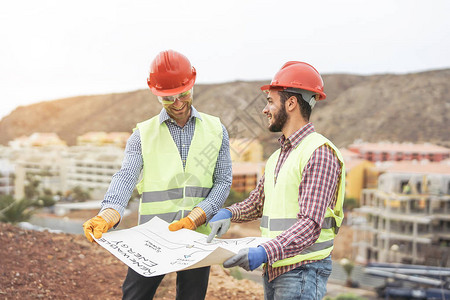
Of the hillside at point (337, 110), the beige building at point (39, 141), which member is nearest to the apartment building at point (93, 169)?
the hillside at point (337, 110)

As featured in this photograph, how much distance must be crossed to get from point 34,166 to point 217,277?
75.1 metres

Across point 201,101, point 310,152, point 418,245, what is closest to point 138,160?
point 310,152

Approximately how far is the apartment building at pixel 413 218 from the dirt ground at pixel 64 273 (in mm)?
32596

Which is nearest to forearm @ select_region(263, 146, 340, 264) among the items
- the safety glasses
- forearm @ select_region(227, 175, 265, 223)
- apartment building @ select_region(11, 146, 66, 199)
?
forearm @ select_region(227, 175, 265, 223)

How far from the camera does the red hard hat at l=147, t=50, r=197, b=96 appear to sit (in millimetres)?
2465

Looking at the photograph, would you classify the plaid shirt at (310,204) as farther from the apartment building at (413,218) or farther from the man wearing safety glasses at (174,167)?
the apartment building at (413,218)

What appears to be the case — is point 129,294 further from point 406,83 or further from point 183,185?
point 406,83

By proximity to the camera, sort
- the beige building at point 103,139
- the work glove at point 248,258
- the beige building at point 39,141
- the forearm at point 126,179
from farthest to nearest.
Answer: the beige building at point 39,141 → the beige building at point 103,139 → the forearm at point 126,179 → the work glove at point 248,258

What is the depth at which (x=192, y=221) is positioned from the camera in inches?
94.1

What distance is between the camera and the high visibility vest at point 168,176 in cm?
→ 251

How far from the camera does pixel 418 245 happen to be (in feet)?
120

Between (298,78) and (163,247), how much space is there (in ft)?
3.35

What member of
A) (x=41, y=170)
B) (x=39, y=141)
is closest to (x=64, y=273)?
(x=41, y=170)

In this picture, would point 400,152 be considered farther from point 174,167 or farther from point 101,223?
point 101,223
